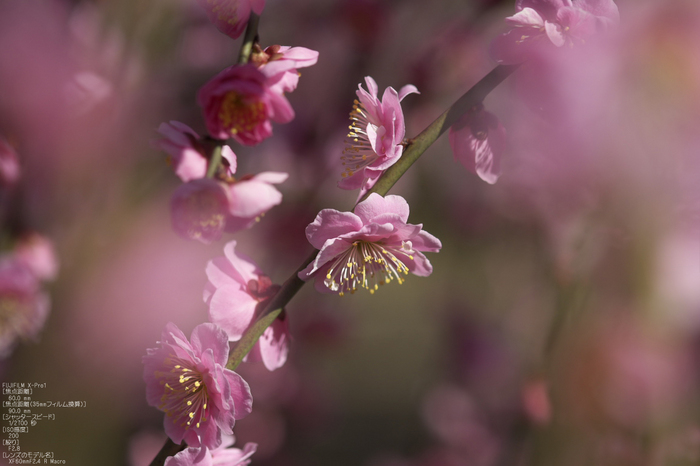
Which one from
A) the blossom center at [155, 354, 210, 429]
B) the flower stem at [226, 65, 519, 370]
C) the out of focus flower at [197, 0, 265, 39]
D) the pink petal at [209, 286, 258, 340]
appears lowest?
the blossom center at [155, 354, 210, 429]

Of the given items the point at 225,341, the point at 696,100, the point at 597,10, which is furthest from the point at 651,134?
the point at 225,341

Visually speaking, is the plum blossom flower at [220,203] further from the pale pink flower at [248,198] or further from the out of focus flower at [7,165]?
the out of focus flower at [7,165]

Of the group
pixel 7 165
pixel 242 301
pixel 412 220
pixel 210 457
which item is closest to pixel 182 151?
pixel 242 301

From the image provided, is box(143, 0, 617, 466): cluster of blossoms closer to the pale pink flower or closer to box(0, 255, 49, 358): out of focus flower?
the pale pink flower

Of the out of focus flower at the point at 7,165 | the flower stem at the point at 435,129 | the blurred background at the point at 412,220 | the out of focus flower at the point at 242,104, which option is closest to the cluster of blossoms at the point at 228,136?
the out of focus flower at the point at 242,104

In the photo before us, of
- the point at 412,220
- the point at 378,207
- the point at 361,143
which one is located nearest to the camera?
the point at 378,207

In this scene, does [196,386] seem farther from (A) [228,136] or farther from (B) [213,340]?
(A) [228,136]

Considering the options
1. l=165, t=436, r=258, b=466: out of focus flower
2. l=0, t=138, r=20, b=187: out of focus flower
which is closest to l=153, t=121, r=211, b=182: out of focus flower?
l=165, t=436, r=258, b=466: out of focus flower
